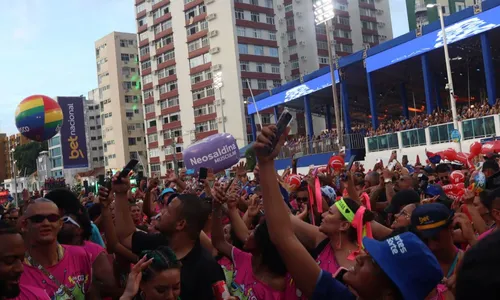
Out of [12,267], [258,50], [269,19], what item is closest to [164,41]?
[258,50]

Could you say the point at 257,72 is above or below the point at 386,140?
above

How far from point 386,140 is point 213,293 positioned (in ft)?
90.2

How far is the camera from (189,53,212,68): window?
195 ft

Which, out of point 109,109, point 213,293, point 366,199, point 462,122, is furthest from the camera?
point 109,109

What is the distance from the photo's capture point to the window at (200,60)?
195 ft

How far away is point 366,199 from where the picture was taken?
19.4 feet

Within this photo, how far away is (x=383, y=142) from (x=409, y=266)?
28.5 metres

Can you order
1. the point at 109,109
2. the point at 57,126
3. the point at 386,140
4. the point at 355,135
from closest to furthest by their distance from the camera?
1. the point at 57,126
2. the point at 386,140
3. the point at 355,135
4. the point at 109,109

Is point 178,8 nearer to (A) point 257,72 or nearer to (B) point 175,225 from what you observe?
(A) point 257,72

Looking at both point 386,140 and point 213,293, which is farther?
point 386,140

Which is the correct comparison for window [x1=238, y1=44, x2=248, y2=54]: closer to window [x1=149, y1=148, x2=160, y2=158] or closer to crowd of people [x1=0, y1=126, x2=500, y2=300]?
window [x1=149, y1=148, x2=160, y2=158]

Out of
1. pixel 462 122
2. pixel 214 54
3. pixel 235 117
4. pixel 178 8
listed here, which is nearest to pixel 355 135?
pixel 462 122

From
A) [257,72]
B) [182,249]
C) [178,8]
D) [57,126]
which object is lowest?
[182,249]

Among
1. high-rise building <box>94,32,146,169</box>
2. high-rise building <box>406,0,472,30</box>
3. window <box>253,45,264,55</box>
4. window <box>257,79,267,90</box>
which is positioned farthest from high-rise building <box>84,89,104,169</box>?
high-rise building <box>406,0,472,30</box>
